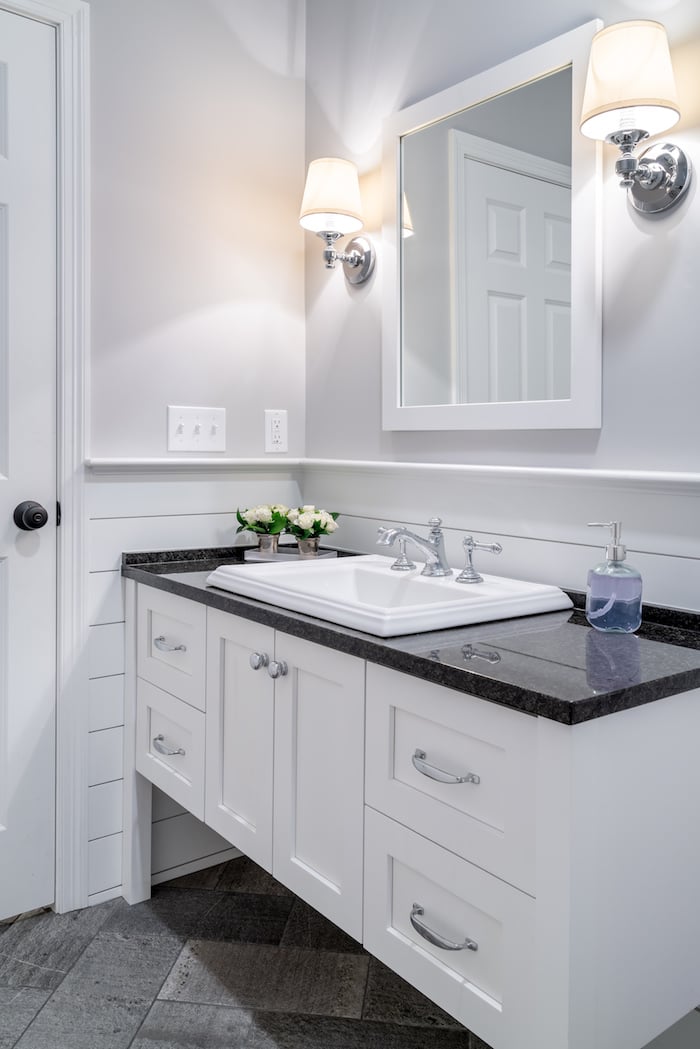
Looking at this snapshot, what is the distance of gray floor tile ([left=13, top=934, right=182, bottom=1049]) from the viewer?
150cm

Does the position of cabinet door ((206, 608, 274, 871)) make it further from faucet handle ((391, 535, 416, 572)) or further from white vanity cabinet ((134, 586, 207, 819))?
faucet handle ((391, 535, 416, 572))

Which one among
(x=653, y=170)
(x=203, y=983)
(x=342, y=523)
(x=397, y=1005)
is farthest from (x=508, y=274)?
(x=203, y=983)

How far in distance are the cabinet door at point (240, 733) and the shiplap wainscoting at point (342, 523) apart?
0.42m

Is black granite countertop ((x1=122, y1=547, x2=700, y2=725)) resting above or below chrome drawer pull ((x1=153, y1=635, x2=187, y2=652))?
above

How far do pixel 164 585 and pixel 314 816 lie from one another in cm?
63

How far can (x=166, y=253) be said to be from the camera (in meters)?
1.99

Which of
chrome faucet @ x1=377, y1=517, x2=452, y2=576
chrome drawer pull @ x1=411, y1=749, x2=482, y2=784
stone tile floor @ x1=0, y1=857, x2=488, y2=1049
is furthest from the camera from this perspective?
chrome faucet @ x1=377, y1=517, x2=452, y2=576

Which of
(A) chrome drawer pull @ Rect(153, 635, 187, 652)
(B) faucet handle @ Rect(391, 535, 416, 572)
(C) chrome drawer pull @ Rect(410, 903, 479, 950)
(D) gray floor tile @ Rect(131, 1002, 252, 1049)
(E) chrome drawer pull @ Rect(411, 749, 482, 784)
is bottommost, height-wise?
(D) gray floor tile @ Rect(131, 1002, 252, 1049)

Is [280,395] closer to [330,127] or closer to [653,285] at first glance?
[330,127]

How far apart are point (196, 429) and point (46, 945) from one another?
1206 millimetres

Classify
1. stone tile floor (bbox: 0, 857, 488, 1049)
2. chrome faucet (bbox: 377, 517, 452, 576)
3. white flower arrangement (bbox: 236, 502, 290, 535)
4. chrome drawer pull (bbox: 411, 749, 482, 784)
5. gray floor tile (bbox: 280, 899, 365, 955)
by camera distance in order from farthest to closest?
white flower arrangement (bbox: 236, 502, 290, 535), gray floor tile (bbox: 280, 899, 365, 955), chrome faucet (bbox: 377, 517, 452, 576), stone tile floor (bbox: 0, 857, 488, 1049), chrome drawer pull (bbox: 411, 749, 482, 784)

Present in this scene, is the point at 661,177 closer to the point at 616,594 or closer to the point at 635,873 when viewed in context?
the point at 616,594

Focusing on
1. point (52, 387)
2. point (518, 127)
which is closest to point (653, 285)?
point (518, 127)

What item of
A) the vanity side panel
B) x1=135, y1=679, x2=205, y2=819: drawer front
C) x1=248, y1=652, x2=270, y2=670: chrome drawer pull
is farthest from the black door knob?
the vanity side panel
